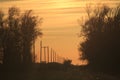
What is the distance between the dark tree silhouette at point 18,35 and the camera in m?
73.8

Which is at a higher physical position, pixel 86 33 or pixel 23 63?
pixel 86 33

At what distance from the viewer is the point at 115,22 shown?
242 ft

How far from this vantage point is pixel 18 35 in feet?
253

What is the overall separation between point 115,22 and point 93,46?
5.21 meters

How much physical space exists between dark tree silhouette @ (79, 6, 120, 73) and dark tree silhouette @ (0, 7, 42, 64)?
9.06 meters

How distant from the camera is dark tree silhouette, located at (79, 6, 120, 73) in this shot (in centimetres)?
7219

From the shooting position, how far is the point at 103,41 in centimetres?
7250

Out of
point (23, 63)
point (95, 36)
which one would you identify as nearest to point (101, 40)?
point (95, 36)

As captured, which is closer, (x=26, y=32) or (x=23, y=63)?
(x=23, y=63)

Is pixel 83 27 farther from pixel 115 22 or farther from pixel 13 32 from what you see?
pixel 13 32

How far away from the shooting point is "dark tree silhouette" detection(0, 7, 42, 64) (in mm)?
73750

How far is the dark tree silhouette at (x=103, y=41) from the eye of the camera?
72.2 m

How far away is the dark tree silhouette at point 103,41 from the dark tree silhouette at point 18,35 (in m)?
9.06

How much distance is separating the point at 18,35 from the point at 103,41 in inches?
569
